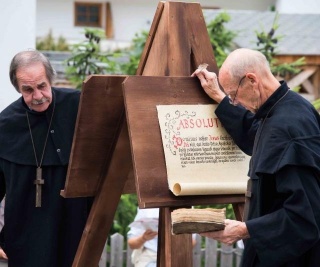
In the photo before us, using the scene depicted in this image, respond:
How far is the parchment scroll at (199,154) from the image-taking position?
12.9ft

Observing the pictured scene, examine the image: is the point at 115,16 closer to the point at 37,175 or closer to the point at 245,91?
the point at 37,175

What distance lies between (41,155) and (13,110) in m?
0.31

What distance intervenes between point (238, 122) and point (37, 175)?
1120 millimetres

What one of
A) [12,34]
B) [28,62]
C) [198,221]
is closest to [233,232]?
[198,221]

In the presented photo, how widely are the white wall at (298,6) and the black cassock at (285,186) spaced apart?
19.3m

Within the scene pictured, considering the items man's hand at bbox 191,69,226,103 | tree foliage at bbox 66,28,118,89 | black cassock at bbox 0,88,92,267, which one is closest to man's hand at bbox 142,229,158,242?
black cassock at bbox 0,88,92,267

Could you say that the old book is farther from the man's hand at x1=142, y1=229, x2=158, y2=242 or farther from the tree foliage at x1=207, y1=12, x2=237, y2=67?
the tree foliage at x1=207, y1=12, x2=237, y2=67

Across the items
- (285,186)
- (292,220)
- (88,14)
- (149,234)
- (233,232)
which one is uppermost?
(285,186)

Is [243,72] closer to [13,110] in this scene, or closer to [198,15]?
[198,15]

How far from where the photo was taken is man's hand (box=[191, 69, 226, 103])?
409 centimetres

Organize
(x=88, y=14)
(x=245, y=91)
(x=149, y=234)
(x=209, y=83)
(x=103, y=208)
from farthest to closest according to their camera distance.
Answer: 1. (x=88, y=14)
2. (x=149, y=234)
3. (x=103, y=208)
4. (x=209, y=83)
5. (x=245, y=91)

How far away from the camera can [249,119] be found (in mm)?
4023

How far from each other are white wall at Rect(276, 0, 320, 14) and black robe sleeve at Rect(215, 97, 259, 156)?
Result: 61.3ft

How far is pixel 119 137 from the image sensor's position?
13.8ft
